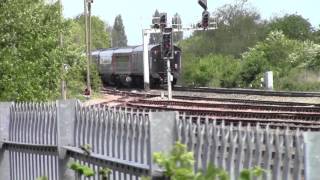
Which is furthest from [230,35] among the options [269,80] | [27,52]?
[27,52]

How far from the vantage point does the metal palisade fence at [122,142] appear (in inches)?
178

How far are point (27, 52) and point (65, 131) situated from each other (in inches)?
284

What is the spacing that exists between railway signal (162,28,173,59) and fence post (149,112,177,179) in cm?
3000

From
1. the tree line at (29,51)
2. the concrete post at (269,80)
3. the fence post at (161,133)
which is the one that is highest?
the tree line at (29,51)

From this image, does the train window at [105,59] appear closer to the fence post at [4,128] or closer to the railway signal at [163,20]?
the railway signal at [163,20]

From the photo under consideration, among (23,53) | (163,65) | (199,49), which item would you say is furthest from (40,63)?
(199,49)

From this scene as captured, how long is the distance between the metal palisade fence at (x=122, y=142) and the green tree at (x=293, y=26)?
92.4 m

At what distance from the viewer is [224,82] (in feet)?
176

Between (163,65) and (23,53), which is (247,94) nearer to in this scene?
(163,65)

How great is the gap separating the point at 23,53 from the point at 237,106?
479 inches

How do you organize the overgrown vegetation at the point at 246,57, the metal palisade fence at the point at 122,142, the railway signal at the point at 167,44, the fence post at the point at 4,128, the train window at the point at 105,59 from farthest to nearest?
the train window at the point at 105,59, the overgrown vegetation at the point at 246,57, the railway signal at the point at 167,44, the fence post at the point at 4,128, the metal palisade fence at the point at 122,142

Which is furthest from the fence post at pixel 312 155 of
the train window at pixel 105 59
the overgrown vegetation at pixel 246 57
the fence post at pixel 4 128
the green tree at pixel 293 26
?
the green tree at pixel 293 26

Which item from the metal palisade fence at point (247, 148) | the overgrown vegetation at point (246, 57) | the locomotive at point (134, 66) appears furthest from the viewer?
the overgrown vegetation at point (246, 57)

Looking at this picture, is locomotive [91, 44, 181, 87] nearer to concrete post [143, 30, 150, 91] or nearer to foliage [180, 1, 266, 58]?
concrete post [143, 30, 150, 91]
